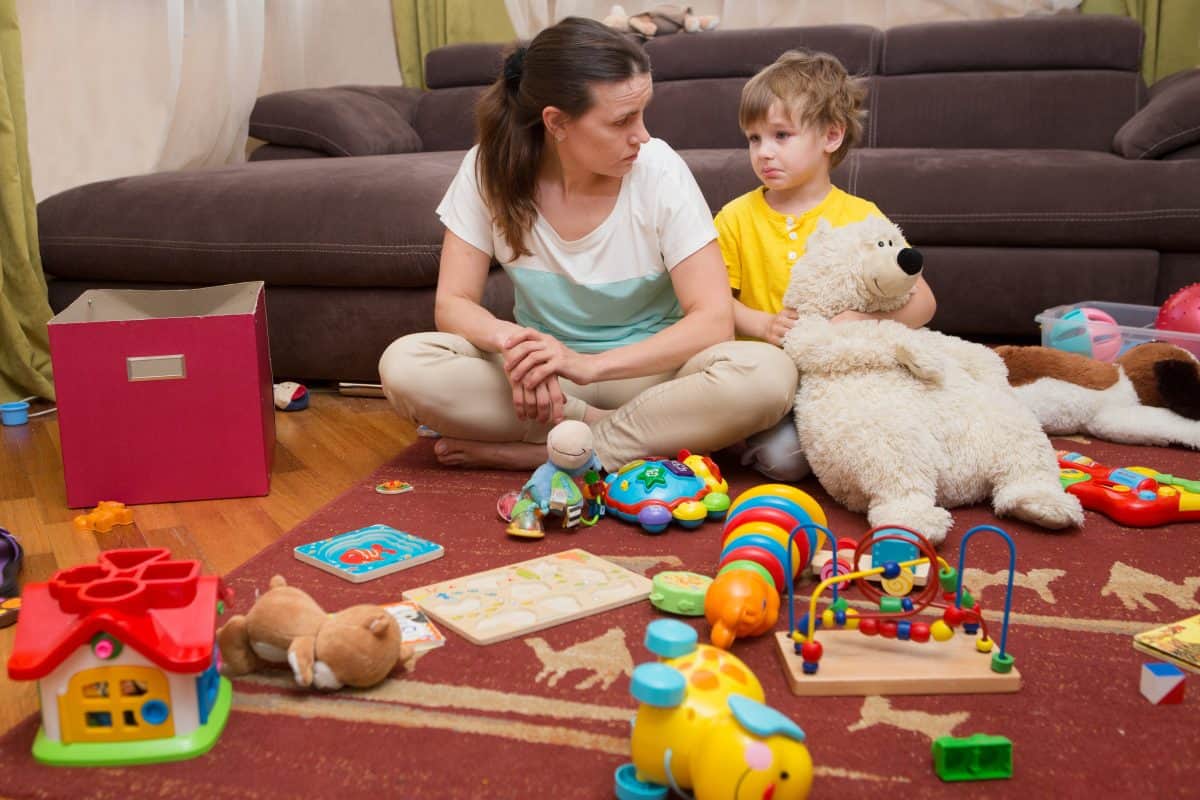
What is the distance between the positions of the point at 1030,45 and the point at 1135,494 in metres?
1.79

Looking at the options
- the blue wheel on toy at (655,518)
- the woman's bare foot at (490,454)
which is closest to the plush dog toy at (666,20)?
the woman's bare foot at (490,454)

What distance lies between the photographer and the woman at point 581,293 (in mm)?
1473

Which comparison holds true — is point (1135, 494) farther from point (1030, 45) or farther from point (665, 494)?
point (1030, 45)

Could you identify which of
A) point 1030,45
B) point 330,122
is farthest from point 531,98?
point 1030,45

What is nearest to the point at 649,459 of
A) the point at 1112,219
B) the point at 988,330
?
the point at 988,330

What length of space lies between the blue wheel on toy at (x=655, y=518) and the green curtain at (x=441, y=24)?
8.04 feet

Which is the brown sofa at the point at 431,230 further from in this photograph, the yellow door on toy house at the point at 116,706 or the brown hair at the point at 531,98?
the yellow door on toy house at the point at 116,706

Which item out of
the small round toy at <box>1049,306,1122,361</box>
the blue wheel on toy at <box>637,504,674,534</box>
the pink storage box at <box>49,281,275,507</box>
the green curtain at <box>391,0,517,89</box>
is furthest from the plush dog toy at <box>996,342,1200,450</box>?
the green curtain at <box>391,0,517,89</box>

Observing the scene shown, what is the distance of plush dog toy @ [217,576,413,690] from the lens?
951 mm

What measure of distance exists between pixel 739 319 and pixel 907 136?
1415 millimetres

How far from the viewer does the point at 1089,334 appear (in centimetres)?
193

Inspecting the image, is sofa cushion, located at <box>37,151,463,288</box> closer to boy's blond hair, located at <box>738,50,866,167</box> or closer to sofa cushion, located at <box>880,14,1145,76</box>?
boy's blond hair, located at <box>738,50,866,167</box>

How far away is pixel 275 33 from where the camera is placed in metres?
3.26

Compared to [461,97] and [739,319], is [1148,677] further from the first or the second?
[461,97]
